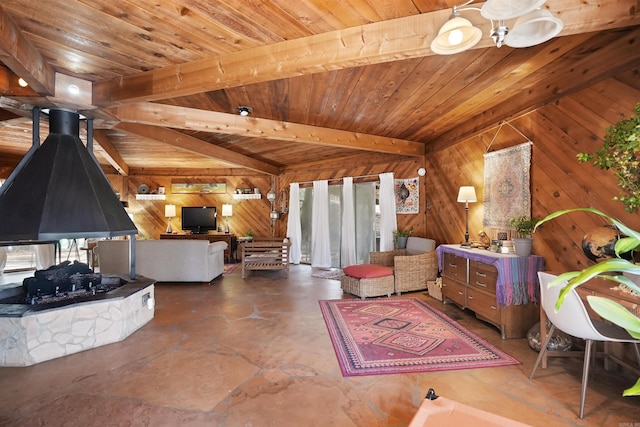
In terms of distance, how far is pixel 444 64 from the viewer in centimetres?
287

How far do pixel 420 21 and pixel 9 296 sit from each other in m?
4.50

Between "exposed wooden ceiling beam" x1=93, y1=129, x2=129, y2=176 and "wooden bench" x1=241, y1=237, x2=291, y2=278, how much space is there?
3094 millimetres

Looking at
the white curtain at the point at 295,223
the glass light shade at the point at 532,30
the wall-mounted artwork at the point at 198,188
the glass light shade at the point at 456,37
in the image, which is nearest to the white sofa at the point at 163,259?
the white curtain at the point at 295,223

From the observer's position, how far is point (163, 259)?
557 cm

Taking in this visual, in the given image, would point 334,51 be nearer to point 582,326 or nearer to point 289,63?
point 289,63

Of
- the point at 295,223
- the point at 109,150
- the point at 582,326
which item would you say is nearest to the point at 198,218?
the point at 295,223

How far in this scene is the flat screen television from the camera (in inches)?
338

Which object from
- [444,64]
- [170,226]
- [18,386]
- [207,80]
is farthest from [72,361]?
[170,226]

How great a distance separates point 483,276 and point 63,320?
414cm


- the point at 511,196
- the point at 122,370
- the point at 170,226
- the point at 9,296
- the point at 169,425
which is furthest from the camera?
the point at 170,226

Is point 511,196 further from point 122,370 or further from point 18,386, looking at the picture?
point 18,386

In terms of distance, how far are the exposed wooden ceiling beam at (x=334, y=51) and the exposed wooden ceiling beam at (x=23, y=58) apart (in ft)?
1.99

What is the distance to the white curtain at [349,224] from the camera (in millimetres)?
7047

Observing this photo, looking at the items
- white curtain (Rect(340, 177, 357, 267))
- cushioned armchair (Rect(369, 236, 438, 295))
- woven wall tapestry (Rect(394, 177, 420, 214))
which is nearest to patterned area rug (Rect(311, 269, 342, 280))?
white curtain (Rect(340, 177, 357, 267))
